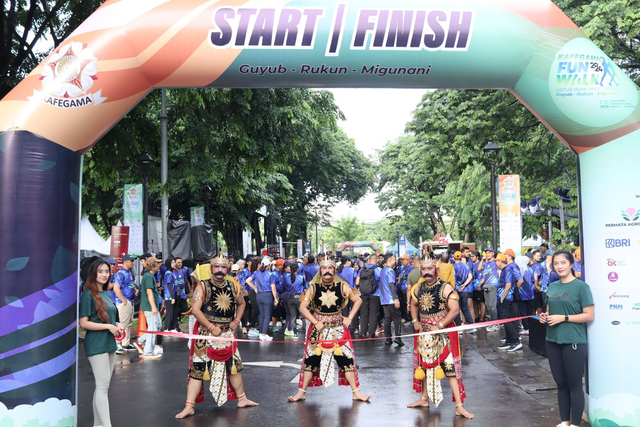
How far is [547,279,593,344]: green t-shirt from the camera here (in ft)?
21.2

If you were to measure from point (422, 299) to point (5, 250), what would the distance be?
4.58m

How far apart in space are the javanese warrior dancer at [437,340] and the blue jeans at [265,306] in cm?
699

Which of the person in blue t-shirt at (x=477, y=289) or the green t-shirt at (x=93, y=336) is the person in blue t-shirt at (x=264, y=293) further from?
the green t-shirt at (x=93, y=336)

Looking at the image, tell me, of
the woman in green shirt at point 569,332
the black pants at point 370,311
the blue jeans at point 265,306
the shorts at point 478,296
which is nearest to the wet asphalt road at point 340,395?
the woman in green shirt at point 569,332

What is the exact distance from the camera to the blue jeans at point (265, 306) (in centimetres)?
1434

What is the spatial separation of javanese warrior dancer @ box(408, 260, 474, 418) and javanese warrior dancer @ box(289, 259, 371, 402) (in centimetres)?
89

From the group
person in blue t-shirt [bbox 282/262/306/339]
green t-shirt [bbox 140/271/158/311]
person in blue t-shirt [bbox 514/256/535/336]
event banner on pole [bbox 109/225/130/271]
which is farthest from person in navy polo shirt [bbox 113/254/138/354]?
person in blue t-shirt [bbox 514/256/535/336]

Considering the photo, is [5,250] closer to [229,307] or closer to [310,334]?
[229,307]

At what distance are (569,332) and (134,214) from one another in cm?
1218

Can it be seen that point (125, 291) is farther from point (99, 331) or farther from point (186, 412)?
point (99, 331)

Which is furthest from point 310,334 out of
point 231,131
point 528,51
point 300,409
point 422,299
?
point 231,131

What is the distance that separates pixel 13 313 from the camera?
236 inches

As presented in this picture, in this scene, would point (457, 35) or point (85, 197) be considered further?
point (85, 197)

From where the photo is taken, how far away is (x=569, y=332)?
21.3ft
